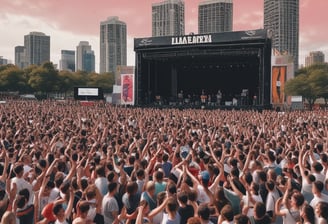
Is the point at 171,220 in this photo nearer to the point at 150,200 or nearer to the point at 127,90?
the point at 150,200

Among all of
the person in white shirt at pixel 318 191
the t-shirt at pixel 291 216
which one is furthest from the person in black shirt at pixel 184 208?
the person in white shirt at pixel 318 191

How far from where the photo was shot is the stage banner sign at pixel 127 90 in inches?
1781

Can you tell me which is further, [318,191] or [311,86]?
[311,86]

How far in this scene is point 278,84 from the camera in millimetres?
40219

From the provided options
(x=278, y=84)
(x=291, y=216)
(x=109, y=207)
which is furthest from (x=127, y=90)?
(x=291, y=216)

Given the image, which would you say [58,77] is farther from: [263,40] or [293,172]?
[293,172]

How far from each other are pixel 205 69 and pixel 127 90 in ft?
31.0

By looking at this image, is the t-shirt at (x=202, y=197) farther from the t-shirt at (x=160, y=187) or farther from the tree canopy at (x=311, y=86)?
the tree canopy at (x=311, y=86)

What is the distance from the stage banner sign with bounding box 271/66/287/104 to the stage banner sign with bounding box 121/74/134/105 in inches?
614

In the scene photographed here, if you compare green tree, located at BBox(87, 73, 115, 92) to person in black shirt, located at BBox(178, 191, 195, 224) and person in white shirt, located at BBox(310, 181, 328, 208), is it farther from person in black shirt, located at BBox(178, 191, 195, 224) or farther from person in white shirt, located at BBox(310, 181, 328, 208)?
person in black shirt, located at BBox(178, 191, 195, 224)

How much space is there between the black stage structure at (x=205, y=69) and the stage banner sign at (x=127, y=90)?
4.16m

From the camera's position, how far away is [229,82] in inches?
1784

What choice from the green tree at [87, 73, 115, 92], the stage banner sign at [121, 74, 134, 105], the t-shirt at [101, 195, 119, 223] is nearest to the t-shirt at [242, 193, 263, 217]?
the t-shirt at [101, 195, 119, 223]

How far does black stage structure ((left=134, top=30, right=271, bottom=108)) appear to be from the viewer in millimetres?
34438
